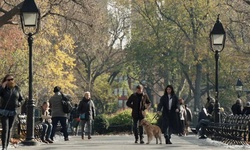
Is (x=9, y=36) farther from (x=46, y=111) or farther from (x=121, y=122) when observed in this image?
(x=46, y=111)

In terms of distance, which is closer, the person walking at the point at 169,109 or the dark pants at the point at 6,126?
the dark pants at the point at 6,126

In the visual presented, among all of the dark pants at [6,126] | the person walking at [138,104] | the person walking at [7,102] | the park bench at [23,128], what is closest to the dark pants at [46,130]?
the park bench at [23,128]

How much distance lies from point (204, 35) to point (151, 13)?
6112mm

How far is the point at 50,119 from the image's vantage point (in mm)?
27750

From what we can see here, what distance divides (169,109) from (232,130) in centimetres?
186

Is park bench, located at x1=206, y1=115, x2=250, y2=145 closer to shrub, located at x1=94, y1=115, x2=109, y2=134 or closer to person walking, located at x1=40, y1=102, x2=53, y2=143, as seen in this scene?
person walking, located at x1=40, y1=102, x2=53, y2=143

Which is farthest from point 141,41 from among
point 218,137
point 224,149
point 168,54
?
point 224,149

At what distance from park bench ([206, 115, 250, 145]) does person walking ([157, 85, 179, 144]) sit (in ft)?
5.11

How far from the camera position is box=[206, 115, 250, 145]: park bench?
80.2 ft

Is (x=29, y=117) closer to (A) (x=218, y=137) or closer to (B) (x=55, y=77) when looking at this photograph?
(A) (x=218, y=137)

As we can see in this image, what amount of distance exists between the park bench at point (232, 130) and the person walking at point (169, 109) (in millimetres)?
1559

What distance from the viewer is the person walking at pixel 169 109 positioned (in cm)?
2511

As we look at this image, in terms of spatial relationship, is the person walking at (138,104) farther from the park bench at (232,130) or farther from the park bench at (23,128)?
the park bench at (23,128)

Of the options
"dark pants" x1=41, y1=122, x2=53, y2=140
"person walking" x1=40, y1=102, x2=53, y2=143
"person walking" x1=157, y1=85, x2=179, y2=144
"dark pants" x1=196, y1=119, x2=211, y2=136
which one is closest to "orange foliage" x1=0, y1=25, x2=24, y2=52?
"dark pants" x1=196, y1=119, x2=211, y2=136
